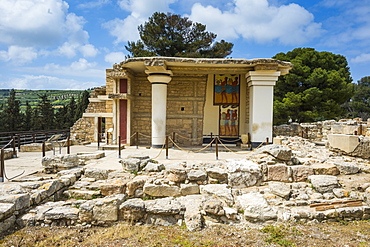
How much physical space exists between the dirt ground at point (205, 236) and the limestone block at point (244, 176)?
55.3 inches

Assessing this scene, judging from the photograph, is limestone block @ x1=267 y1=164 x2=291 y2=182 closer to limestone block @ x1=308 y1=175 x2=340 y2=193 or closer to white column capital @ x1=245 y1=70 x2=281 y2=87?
limestone block @ x1=308 y1=175 x2=340 y2=193

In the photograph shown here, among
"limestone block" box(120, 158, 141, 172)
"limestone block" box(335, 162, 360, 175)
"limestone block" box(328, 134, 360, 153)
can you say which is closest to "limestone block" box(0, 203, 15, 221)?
"limestone block" box(120, 158, 141, 172)

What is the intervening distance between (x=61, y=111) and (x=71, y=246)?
2731cm

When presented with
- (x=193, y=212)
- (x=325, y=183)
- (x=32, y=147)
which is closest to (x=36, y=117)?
(x=32, y=147)

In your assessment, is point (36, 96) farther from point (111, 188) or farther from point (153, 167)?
point (111, 188)

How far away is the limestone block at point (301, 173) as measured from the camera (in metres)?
6.21

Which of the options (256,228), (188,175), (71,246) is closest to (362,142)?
(256,228)

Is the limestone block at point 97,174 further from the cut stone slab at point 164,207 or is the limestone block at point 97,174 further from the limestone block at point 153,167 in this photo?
the cut stone slab at point 164,207

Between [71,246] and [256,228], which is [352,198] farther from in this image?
[71,246]

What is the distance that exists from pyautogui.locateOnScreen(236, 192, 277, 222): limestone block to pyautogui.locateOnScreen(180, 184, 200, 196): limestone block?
3.51 ft

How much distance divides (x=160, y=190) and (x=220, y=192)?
55.4 inches

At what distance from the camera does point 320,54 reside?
1936cm

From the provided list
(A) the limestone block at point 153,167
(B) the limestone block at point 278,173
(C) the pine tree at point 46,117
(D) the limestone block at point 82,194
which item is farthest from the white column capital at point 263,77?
(C) the pine tree at point 46,117

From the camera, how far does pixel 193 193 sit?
19.6 ft
